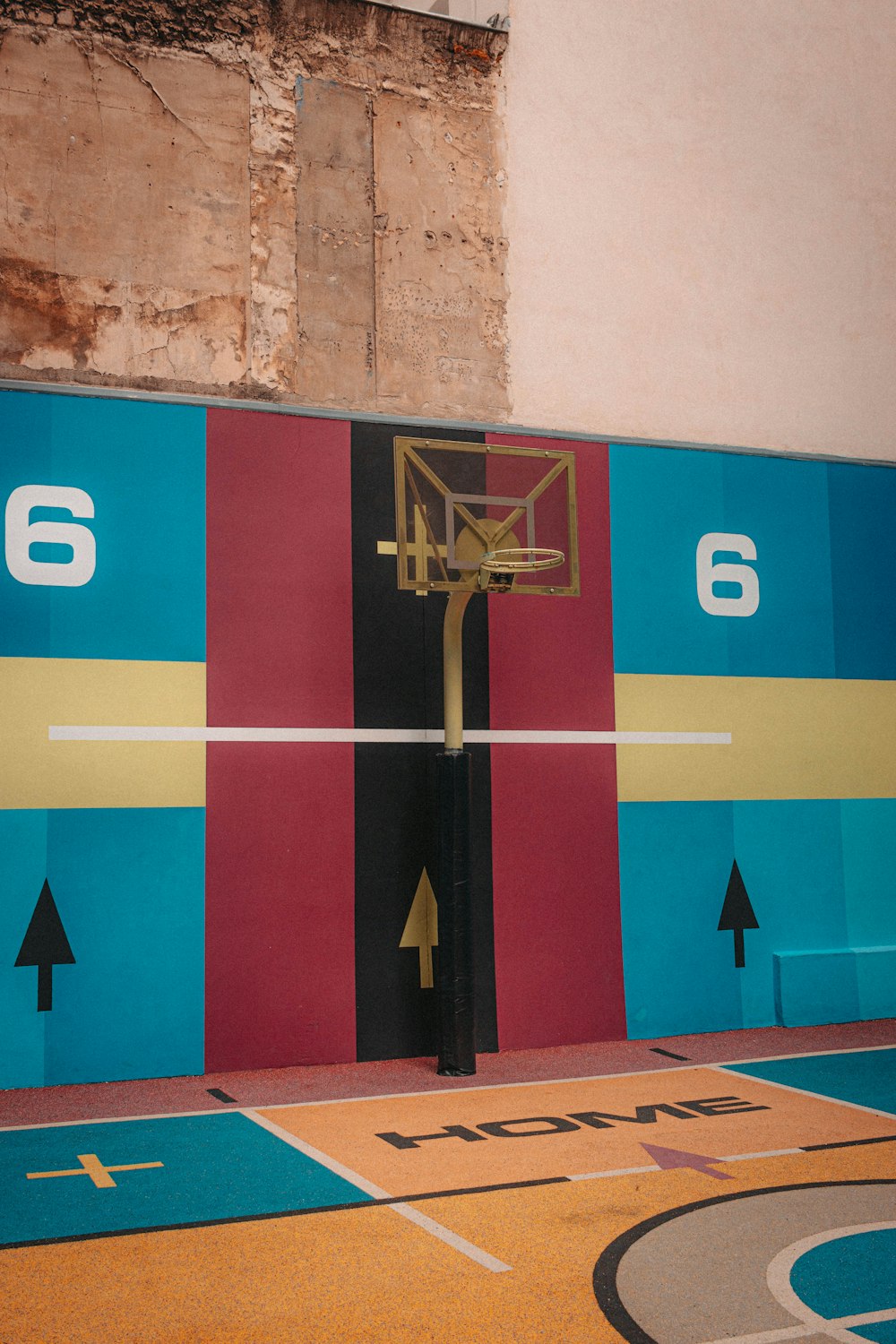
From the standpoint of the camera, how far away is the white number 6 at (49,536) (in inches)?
186

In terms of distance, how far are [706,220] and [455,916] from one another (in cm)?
382

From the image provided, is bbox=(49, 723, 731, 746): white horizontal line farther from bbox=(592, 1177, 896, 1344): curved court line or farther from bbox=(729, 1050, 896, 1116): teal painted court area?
bbox=(592, 1177, 896, 1344): curved court line

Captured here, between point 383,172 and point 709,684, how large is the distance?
288 cm

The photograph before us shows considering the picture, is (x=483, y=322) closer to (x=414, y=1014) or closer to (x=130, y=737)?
(x=130, y=737)

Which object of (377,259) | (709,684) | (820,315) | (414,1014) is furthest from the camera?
(820,315)

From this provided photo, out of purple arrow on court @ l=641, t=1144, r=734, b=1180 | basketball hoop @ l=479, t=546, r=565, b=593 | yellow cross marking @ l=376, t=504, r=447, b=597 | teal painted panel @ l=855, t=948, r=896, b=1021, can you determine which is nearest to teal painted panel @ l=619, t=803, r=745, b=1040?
teal painted panel @ l=855, t=948, r=896, b=1021

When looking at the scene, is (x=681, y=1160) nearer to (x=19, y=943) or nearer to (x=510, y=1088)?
(x=510, y=1088)

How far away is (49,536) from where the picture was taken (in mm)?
4785

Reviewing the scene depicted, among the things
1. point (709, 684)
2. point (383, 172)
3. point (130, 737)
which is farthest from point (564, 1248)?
point (383, 172)

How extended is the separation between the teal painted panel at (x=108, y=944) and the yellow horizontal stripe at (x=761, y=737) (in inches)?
83.1

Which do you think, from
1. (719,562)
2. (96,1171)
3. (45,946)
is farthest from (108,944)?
(719,562)

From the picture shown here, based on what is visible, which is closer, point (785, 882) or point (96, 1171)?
point (96, 1171)

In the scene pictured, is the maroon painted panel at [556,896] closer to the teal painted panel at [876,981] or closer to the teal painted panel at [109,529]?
the teal painted panel at [876,981]

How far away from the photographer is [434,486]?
4.92 m
